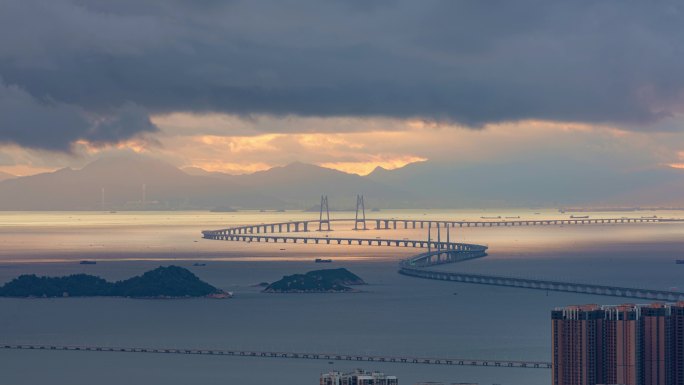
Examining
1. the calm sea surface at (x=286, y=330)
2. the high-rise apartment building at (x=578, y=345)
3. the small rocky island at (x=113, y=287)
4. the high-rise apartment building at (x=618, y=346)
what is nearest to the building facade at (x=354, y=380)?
the high-rise apartment building at (x=578, y=345)

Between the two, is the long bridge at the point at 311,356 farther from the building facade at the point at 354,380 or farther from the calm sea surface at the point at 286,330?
the building facade at the point at 354,380

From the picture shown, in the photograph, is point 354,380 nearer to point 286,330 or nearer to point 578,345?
point 578,345

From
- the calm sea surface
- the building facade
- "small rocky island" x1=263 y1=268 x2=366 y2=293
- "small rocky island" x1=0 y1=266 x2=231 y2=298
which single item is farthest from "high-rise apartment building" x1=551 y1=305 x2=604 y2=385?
"small rocky island" x1=263 y1=268 x2=366 y2=293

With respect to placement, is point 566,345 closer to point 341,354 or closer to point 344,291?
point 341,354

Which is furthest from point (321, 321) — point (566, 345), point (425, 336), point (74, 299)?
point (566, 345)

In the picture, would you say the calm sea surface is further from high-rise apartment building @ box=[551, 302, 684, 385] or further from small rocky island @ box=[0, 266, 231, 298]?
high-rise apartment building @ box=[551, 302, 684, 385]

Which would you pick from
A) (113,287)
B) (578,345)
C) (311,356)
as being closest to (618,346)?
(578,345)
